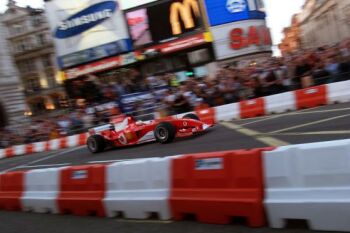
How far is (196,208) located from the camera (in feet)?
17.7

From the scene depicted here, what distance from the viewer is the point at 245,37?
38.0 meters

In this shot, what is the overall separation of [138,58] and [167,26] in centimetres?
331

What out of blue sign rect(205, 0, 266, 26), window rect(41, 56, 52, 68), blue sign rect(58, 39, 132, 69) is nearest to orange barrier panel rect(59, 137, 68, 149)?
blue sign rect(58, 39, 132, 69)

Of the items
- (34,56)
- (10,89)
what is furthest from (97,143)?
(34,56)

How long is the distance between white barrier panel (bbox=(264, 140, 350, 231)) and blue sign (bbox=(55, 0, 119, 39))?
35047mm

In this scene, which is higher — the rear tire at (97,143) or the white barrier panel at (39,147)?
the rear tire at (97,143)

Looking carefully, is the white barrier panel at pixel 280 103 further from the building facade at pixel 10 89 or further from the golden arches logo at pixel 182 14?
the building facade at pixel 10 89

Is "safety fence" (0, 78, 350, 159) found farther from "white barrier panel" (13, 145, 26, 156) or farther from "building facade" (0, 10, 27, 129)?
"building facade" (0, 10, 27, 129)

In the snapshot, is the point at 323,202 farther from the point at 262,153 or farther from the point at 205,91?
the point at 205,91

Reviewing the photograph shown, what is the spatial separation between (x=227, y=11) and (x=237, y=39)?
2310mm

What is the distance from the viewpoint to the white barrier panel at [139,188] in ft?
18.9

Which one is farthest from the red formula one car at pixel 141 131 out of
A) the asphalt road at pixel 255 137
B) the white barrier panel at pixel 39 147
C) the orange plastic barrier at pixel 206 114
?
the white barrier panel at pixel 39 147

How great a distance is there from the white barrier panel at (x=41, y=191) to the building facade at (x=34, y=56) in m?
67.4

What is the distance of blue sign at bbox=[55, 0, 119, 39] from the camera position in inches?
1510
